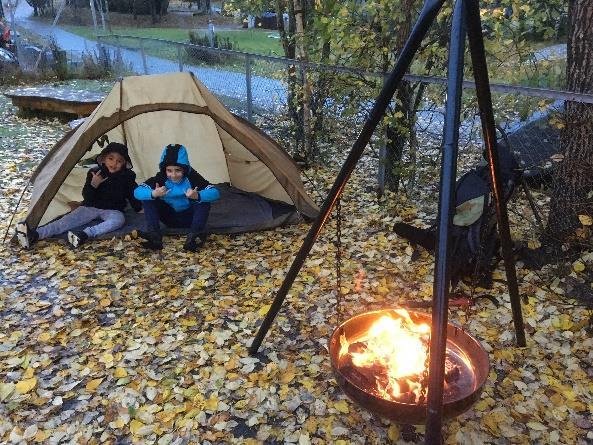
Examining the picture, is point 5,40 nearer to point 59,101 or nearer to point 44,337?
point 59,101

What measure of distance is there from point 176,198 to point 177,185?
0.54ft

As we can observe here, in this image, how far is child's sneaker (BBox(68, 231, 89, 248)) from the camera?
4953mm

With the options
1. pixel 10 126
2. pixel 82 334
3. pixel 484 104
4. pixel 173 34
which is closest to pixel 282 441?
pixel 82 334

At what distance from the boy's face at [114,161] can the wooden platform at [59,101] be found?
528cm

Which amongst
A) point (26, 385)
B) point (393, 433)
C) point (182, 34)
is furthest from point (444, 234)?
point (182, 34)

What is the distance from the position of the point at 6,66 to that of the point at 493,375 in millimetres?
15920

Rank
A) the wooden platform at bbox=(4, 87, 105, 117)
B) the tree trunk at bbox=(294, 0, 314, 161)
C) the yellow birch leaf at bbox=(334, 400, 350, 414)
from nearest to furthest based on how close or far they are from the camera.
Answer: the yellow birch leaf at bbox=(334, 400, 350, 414)
the tree trunk at bbox=(294, 0, 314, 161)
the wooden platform at bbox=(4, 87, 105, 117)

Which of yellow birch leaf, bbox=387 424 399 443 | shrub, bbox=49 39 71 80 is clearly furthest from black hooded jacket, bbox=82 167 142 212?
shrub, bbox=49 39 71 80

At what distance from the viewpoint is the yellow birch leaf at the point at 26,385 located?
3.20 meters

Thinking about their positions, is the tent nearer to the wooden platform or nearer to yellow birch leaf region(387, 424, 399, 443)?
yellow birch leaf region(387, 424, 399, 443)

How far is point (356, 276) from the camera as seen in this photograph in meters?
4.52

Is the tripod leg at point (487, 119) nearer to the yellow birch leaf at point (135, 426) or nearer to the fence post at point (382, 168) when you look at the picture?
the yellow birch leaf at point (135, 426)

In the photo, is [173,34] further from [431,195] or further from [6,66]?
[431,195]

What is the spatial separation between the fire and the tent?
2471 millimetres
